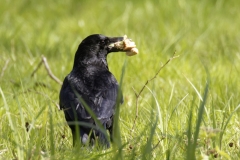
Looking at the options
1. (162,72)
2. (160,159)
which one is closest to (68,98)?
(160,159)

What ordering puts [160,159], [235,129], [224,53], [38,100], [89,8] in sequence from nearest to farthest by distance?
[160,159] < [235,129] < [38,100] < [224,53] < [89,8]

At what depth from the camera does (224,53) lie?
6648 millimetres

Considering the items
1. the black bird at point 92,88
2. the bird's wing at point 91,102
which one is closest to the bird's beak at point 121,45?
the black bird at point 92,88

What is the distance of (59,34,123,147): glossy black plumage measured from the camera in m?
3.96

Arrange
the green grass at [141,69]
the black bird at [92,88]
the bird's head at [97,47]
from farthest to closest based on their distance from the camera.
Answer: the bird's head at [97,47] → the black bird at [92,88] → the green grass at [141,69]

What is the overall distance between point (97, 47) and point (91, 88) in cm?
68

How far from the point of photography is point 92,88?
424cm

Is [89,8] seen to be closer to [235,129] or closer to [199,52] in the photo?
[199,52]

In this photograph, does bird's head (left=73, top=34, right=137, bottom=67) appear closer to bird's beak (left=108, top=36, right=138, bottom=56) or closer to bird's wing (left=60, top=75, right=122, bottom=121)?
bird's beak (left=108, top=36, right=138, bottom=56)

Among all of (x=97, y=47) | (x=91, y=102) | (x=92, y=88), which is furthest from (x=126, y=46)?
(x=91, y=102)

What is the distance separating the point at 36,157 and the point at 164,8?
534 cm

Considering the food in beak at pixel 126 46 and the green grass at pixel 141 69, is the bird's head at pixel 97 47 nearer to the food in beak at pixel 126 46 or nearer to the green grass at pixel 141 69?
the food in beak at pixel 126 46

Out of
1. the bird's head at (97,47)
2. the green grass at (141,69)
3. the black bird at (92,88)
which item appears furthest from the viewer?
the bird's head at (97,47)

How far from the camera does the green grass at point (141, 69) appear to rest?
11.1 feet
